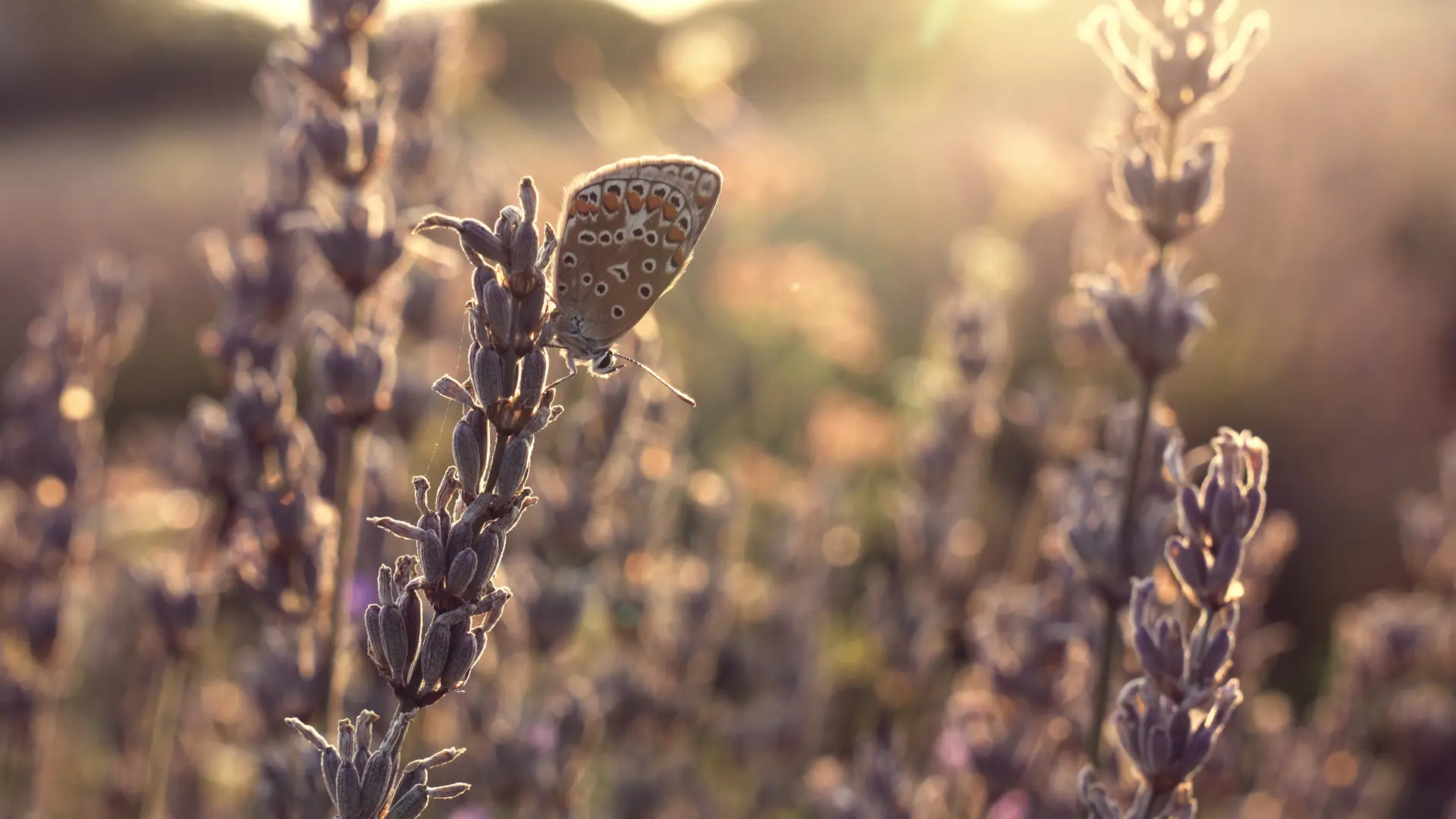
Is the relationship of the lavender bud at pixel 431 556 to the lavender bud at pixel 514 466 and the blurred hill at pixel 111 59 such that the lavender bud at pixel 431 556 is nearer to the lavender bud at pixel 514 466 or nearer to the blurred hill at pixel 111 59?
the lavender bud at pixel 514 466

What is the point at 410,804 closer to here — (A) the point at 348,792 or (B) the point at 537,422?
(A) the point at 348,792

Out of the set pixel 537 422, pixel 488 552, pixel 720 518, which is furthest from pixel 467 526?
pixel 720 518

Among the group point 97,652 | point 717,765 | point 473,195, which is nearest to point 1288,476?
point 717,765

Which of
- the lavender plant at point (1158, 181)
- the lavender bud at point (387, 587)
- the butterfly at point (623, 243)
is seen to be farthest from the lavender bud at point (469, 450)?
the lavender plant at point (1158, 181)

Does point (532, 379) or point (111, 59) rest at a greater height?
point (532, 379)

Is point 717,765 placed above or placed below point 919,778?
below

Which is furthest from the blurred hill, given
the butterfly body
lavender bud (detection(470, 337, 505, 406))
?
lavender bud (detection(470, 337, 505, 406))

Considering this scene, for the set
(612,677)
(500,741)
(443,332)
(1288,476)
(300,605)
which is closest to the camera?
(300,605)

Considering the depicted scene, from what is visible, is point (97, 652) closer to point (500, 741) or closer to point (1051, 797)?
point (500, 741)
